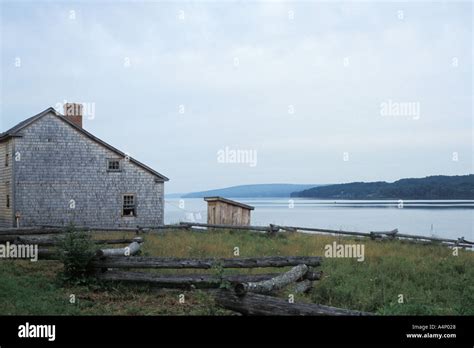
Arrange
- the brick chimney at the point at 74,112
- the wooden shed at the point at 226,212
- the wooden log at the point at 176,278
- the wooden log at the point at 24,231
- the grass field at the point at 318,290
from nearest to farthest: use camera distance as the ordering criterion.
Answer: the grass field at the point at 318,290, the wooden log at the point at 176,278, the wooden log at the point at 24,231, the wooden shed at the point at 226,212, the brick chimney at the point at 74,112

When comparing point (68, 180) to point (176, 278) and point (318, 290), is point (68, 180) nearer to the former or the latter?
point (176, 278)

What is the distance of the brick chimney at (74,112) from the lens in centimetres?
3306

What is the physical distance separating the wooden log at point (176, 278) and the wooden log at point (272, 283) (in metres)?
0.42

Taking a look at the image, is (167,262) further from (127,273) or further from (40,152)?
(40,152)

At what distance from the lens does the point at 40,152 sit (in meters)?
29.4

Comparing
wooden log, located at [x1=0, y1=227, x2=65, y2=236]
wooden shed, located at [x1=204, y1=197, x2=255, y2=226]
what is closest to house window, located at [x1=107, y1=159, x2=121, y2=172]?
wooden shed, located at [x1=204, y1=197, x2=255, y2=226]

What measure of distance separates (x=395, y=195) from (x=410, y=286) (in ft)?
134

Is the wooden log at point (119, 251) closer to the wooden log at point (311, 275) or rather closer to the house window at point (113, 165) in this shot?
the wooden log at point (311, 275)

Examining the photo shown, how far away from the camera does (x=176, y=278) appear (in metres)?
10.8

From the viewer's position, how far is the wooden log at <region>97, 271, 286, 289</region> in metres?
10.4

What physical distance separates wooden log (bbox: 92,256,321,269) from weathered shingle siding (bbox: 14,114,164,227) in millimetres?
18259

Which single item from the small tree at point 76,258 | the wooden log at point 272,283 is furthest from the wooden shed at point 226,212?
the wooden log at point 272,283

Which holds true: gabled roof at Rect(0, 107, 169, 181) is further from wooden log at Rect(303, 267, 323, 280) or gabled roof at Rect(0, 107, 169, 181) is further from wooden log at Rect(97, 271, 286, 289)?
wooden log at Rect(303, 267, 323, 280)
